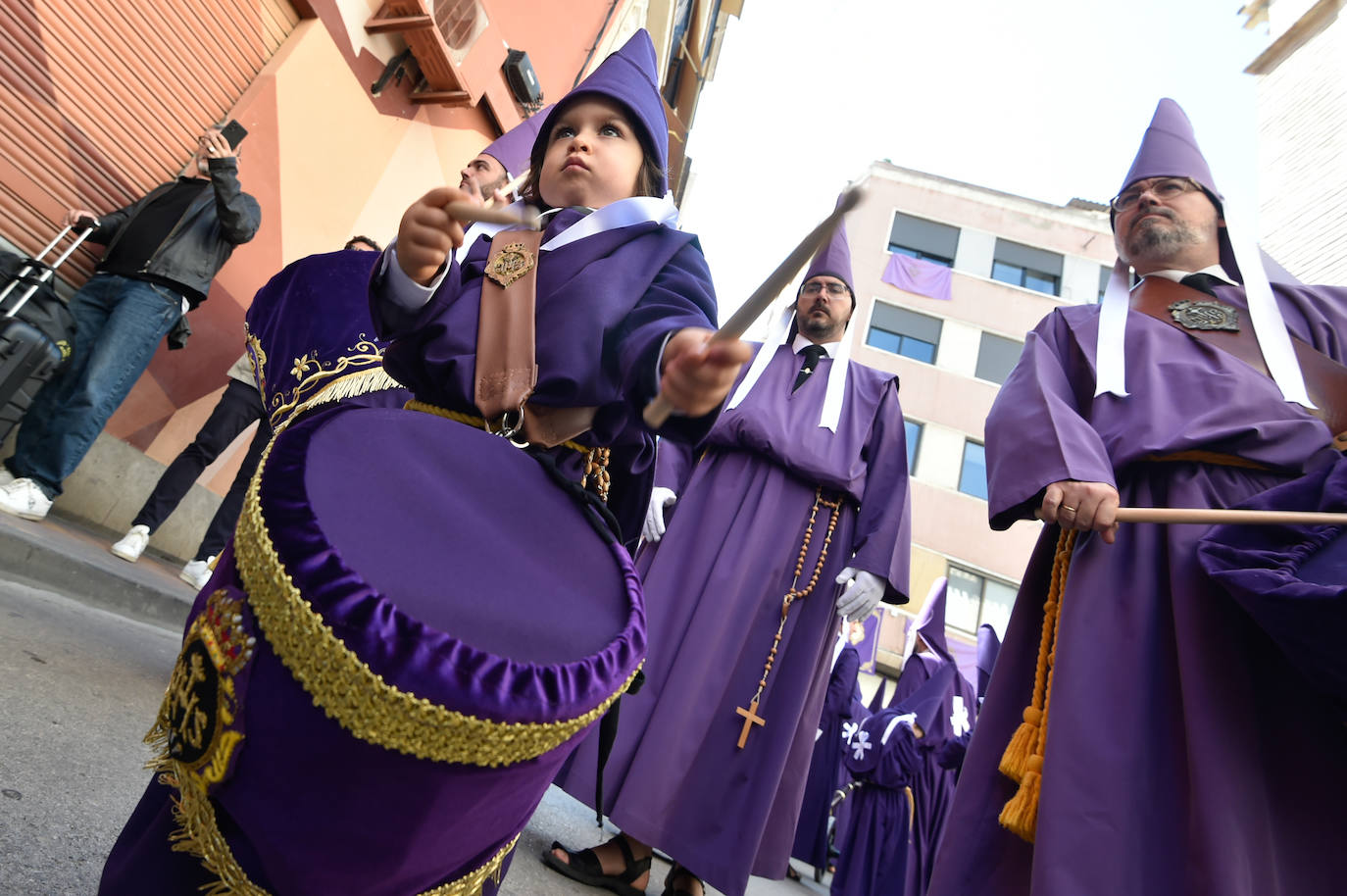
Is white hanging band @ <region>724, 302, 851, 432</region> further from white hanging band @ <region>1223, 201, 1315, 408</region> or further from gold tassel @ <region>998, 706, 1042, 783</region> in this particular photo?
gold tassel @ <region>998, 706, 1042, 783</region>

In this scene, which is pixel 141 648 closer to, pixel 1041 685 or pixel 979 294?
pixel 1041 685

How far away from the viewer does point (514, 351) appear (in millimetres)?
1273

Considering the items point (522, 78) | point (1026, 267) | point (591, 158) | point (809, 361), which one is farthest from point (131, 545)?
point (1026, 267)

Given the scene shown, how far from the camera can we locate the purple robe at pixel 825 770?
6758mm

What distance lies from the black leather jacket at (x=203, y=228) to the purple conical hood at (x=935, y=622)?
5.60 metres

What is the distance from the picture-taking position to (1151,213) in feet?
8.07

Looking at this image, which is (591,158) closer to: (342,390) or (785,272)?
(342,390)

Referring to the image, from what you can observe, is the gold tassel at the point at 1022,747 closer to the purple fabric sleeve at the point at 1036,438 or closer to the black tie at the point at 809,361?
the purple fabric sleeve at the point at 1036,438

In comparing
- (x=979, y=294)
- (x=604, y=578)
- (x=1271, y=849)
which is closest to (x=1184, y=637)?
(x=1271, y=849)

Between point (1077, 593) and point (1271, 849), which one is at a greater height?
point (1077, 593)

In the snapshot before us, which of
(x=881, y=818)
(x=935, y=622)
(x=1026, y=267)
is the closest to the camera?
(x=881, y=818)

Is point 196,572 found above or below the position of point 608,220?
below

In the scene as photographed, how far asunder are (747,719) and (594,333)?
5.78ft

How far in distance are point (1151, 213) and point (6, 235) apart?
4672mm
